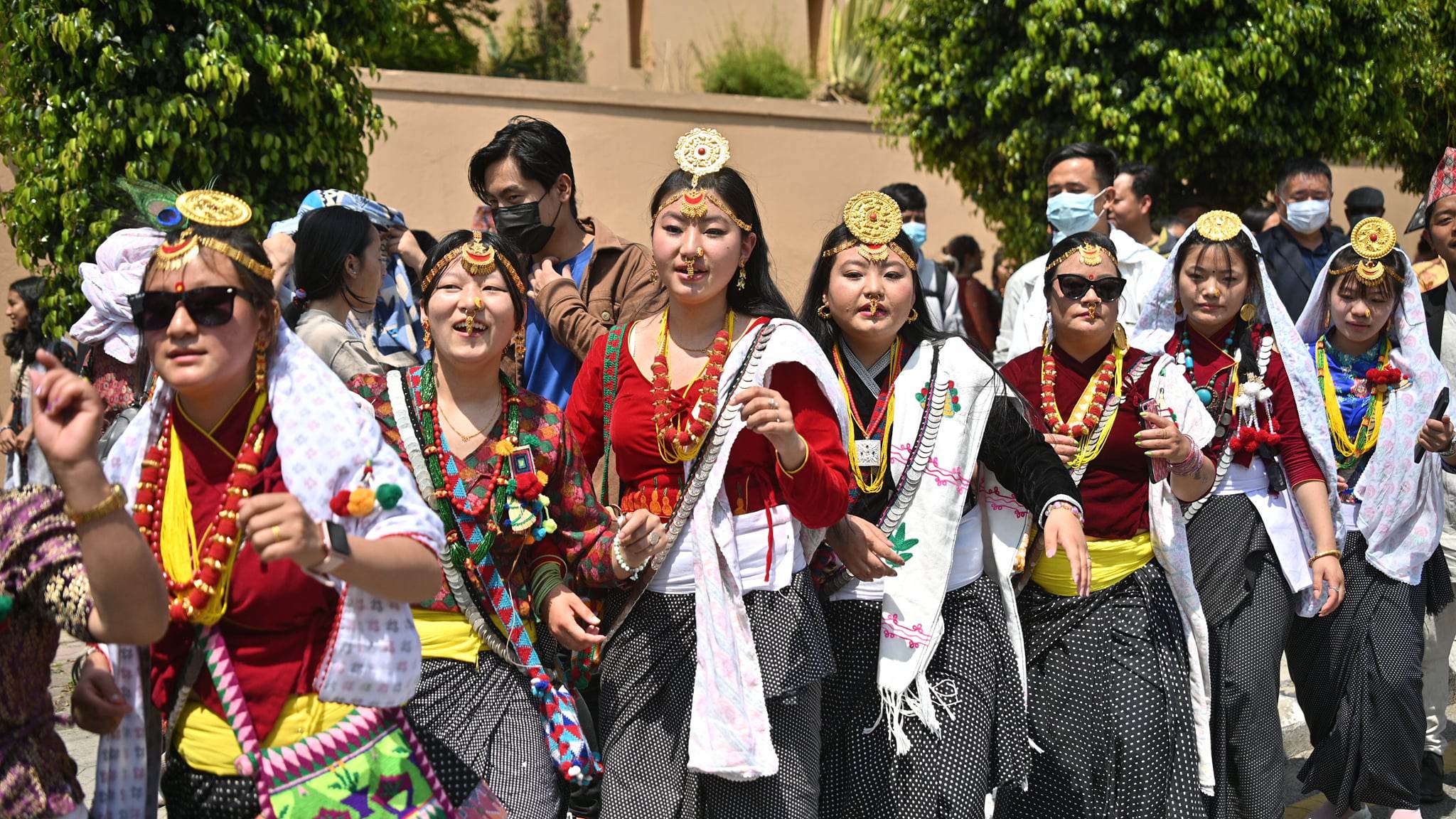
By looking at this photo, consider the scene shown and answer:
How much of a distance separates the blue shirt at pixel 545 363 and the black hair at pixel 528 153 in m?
0.43

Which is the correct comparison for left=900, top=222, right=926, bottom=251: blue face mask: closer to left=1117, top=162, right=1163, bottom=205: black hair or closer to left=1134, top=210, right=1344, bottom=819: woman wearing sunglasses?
left=1117, top=162, right=1163, bottom=205: black hair

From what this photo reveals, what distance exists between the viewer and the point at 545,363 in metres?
4.42

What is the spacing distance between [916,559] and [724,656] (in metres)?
0.78

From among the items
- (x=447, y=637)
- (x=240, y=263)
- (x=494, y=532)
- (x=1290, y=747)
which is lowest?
(x=1290, y=747)

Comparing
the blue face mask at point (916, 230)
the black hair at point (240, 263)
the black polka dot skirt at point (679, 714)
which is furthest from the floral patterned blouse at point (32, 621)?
the blue face mask at point (916, 230)

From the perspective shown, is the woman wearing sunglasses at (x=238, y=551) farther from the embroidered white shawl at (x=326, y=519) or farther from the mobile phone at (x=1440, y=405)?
the mobile phone at (x=1440, y=405)

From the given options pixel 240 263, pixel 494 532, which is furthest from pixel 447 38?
pixel 240 263

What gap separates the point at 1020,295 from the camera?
20.8ft

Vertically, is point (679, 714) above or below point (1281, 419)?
below

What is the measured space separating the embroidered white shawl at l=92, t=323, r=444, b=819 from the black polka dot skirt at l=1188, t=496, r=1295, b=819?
2970 millimetres

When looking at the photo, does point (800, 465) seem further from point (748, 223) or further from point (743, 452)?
point (748, 223)

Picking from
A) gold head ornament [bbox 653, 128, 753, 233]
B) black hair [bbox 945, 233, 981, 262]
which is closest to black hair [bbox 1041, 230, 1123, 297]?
gold head ornament [bbox 653, 128, 753, 233]

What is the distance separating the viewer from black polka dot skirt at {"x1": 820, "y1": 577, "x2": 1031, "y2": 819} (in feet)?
12.6

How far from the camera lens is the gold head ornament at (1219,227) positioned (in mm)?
4566
